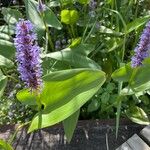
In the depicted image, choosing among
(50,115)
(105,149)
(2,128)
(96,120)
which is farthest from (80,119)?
(50,115)

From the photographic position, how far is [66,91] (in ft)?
5.21

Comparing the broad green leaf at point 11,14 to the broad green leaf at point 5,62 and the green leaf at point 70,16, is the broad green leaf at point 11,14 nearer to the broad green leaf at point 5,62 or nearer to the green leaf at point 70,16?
the green leaf at point 70,16

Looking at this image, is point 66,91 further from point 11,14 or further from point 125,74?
point 11,14

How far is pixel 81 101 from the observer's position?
1.56 metres

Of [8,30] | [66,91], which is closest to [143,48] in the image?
[66,91]

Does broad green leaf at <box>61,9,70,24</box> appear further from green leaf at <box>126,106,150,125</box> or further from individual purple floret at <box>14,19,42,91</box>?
individual purple floret at <box>14,19,42,91</box>

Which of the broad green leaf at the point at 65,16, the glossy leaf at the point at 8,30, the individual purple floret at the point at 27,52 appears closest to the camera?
the individual purple floret at the point at 27,52

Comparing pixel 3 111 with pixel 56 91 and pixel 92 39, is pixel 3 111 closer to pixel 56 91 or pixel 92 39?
pixel 92 39

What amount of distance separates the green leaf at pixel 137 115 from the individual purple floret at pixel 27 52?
0.89 metres

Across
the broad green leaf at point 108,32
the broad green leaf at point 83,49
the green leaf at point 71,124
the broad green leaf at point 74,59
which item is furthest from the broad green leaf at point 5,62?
the broad green leaf at point 108,32

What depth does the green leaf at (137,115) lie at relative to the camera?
2155 mm

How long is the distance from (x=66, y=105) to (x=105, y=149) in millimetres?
620

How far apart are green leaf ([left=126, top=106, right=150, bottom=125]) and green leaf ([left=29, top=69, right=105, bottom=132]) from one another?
678 millimetres

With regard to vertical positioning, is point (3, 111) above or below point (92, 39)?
below
